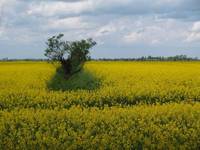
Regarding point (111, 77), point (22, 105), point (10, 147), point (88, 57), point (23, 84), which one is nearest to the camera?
point (10, 147)

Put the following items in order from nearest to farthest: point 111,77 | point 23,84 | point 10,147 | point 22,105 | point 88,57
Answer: point 10,147, point 22,105, point 23,84, point 111,77, point 88,57

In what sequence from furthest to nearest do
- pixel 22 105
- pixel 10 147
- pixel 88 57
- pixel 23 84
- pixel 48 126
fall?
pixel 88 57
pixel 23 84
pixel 22 105
pixel 48 126
pixel 10 147

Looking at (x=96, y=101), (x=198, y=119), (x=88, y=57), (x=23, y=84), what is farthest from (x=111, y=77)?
(x=198, y=119)

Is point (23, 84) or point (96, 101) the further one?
point (23, 84)

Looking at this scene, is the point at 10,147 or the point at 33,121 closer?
the point at 10,147

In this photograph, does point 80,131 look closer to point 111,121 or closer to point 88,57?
point 111,121

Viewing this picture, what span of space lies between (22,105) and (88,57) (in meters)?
10.5

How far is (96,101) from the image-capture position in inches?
761

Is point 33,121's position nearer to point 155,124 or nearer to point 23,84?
point 155,124

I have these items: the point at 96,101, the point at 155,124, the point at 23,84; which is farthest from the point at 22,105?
the point at 155,124

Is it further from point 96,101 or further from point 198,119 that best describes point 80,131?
point 96,101

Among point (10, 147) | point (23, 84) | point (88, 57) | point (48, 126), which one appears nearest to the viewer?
point (10, 147)

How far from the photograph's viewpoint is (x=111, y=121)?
42.9 ft

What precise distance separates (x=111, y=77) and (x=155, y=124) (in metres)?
13.8
